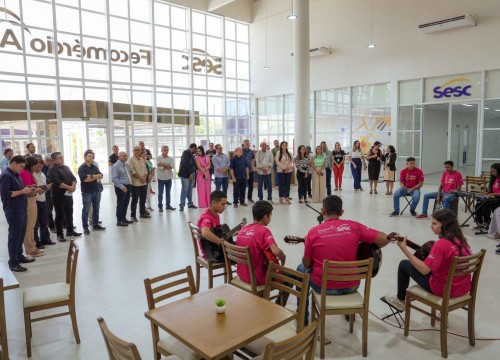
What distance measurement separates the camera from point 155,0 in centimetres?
1541

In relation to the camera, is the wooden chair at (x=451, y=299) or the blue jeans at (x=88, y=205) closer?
the wooden chair at (x=451, y=299)

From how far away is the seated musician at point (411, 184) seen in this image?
25.8ft

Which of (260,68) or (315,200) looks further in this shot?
(260,68)

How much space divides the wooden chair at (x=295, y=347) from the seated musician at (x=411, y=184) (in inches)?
259

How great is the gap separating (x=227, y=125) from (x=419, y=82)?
899cm

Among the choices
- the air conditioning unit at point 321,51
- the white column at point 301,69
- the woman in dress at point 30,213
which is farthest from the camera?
the air conditioning unit at point 321,51

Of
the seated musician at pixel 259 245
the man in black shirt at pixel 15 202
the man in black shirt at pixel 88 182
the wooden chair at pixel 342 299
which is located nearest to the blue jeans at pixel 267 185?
the man in black shirt at pixel 88 182

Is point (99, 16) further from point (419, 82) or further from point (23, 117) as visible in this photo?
point (419, 82)

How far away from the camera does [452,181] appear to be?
7.07 m

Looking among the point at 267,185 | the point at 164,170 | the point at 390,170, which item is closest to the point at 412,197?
the point at 390,170

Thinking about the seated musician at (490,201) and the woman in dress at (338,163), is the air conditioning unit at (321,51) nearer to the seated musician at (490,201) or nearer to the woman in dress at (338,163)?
the woman in dress at (338,163)

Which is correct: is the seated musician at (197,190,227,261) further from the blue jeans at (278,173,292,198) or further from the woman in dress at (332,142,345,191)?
the woman in dress at (332,142,345,191)

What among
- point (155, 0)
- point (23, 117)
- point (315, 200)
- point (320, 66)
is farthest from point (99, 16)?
point (315, 200)

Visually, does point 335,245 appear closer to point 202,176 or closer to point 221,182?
point 202,176
